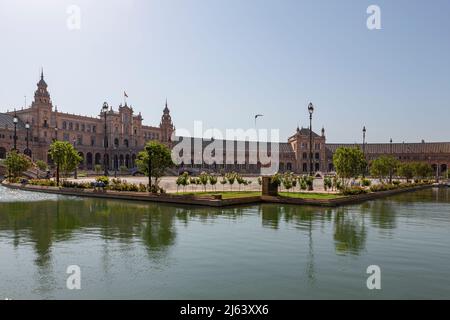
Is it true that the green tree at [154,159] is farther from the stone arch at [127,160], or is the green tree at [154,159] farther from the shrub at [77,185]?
the stone arch at [127,160]

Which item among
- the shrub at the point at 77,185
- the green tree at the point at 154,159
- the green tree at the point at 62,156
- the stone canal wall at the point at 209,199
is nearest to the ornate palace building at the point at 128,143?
the green tree at the point at 62,156

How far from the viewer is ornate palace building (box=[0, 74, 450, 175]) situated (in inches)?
4286

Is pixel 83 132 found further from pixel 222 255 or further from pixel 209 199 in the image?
pixel 222 255

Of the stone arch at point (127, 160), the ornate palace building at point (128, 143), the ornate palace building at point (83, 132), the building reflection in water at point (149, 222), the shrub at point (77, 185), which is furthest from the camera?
the stone arch at point (127, 160)

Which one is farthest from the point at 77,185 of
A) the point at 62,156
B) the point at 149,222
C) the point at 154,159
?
the point at 149,222

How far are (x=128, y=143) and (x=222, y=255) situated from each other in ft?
408

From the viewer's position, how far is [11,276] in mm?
11164

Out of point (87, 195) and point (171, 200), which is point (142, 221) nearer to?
point (171, 200)

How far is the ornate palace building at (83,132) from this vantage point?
10594 centimetres

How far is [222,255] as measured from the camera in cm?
1399

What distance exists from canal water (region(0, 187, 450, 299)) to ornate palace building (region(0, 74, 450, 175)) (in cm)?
8495

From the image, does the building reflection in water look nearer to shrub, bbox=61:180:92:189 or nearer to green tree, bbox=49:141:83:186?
shrub, bbox=61:180:92:189

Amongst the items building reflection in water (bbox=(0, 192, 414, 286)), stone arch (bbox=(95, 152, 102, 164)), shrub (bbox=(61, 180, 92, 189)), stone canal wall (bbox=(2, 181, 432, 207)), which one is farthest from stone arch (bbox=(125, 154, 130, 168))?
building reflection in water (bbox=(0, 192, 414, 286))

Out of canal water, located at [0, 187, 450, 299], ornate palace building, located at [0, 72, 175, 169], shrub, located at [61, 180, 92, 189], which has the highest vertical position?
ornate palace building, located at [0, 72, 175, 169]
